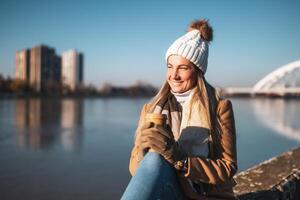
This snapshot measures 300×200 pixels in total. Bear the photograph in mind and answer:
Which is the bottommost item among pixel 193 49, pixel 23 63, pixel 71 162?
pixel 71 162

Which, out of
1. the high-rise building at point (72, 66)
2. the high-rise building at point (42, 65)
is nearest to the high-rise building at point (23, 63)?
the high-rise building at point (42, 65)

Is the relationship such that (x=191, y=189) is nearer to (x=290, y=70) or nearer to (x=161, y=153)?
(x=161, y=153)

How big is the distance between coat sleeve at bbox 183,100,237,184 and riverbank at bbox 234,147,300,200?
33.5 inches

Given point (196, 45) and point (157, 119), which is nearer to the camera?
point (157, 119)

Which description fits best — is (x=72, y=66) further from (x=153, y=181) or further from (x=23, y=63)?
(x=153, y=181)

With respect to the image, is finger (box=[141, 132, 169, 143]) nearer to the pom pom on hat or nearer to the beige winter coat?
the beige winter coat

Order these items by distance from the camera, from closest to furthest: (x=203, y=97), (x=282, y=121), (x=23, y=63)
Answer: (x=203, y=97) → (x=282, y=121) → (x=23, y=63)

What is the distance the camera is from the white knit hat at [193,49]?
146 cm

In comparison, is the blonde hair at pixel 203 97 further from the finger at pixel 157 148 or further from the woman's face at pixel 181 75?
the finger at pixel 157 148

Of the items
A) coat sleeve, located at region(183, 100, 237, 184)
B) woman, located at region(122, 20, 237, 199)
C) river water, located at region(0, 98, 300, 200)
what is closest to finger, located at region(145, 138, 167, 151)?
woman, located at region(122, 20, 237, 199)

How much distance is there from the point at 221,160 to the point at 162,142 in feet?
0.98

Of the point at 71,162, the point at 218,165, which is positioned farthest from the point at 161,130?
the point at 71,162

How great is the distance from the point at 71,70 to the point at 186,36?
304 ft

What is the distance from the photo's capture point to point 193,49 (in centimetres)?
146
